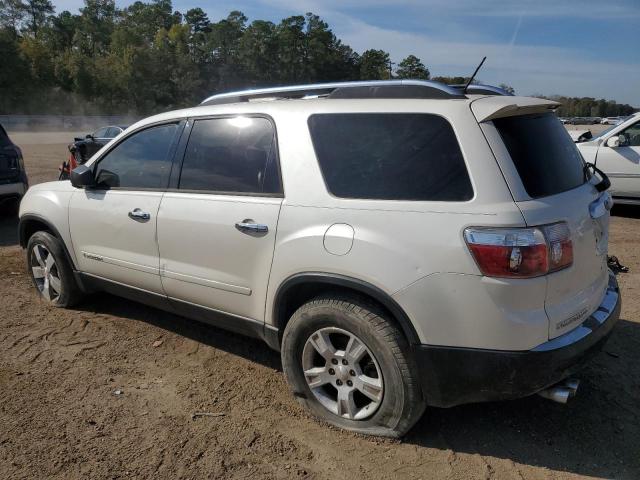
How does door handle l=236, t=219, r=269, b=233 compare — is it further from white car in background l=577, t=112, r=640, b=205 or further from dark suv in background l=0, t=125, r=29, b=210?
white car in background l=577, t=112, r=640, b=205

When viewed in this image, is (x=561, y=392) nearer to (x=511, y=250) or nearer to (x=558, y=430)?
(x=558, y=430)

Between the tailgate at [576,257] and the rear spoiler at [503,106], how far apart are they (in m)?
0.46

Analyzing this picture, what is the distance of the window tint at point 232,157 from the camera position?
3129 mm

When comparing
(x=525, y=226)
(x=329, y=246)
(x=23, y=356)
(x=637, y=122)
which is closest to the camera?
(x=525, y=226)

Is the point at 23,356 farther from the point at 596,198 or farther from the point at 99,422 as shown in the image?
the point at 596,198

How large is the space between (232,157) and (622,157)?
762cm

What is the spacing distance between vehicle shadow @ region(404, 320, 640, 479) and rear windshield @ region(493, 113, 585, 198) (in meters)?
1.32

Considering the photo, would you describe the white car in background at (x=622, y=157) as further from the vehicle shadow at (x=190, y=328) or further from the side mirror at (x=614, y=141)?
the vehicle shadow at (x=190, y=328)

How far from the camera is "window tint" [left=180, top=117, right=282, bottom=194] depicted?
313 cm

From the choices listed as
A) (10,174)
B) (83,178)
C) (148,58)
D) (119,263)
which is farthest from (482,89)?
(148,58)

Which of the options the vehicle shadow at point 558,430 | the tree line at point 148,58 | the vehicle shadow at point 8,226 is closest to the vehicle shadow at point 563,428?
the vehicle shadow at point 558,430

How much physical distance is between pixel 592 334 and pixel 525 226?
29.8 inches

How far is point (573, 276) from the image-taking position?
254cm

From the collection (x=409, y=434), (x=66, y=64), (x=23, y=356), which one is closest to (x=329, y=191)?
(x=409, y=434)
